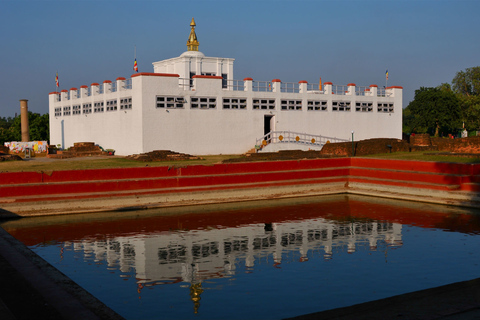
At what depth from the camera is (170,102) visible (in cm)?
3988

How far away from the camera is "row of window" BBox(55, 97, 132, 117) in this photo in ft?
135

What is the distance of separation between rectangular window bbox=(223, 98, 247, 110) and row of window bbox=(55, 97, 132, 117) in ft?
25.0

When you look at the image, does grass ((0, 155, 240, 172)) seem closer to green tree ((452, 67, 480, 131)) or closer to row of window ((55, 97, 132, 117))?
row of window ((55, 97, 132, 117))

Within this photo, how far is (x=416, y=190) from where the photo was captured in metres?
28.5

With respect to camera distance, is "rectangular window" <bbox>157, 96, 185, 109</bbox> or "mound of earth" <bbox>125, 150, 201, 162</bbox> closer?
"mound of earth" <bbox>125, 150, 201, 162</bbox>

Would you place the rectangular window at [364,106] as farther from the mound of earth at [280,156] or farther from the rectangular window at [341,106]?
the mound of earth at [280,156]

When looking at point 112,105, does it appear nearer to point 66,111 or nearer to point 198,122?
point 198,122

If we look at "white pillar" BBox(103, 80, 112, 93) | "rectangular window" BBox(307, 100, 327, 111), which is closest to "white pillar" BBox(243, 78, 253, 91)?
"rectangular window" BBox(307, 100, 327, 111)

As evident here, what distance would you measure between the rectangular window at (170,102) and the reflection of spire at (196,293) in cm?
2705

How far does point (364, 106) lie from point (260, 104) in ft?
39.7

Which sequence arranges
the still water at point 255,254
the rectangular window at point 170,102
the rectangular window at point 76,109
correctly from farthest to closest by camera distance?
1. the rectangular window at point 76,109
2. the rectangular window at point 170,102
3. the still water at point 255,254

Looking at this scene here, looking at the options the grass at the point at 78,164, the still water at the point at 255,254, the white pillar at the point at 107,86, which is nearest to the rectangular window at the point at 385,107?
the grass at the point at 78,164

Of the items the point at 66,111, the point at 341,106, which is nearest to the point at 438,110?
the point at 341,106

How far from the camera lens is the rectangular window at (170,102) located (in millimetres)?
39594
